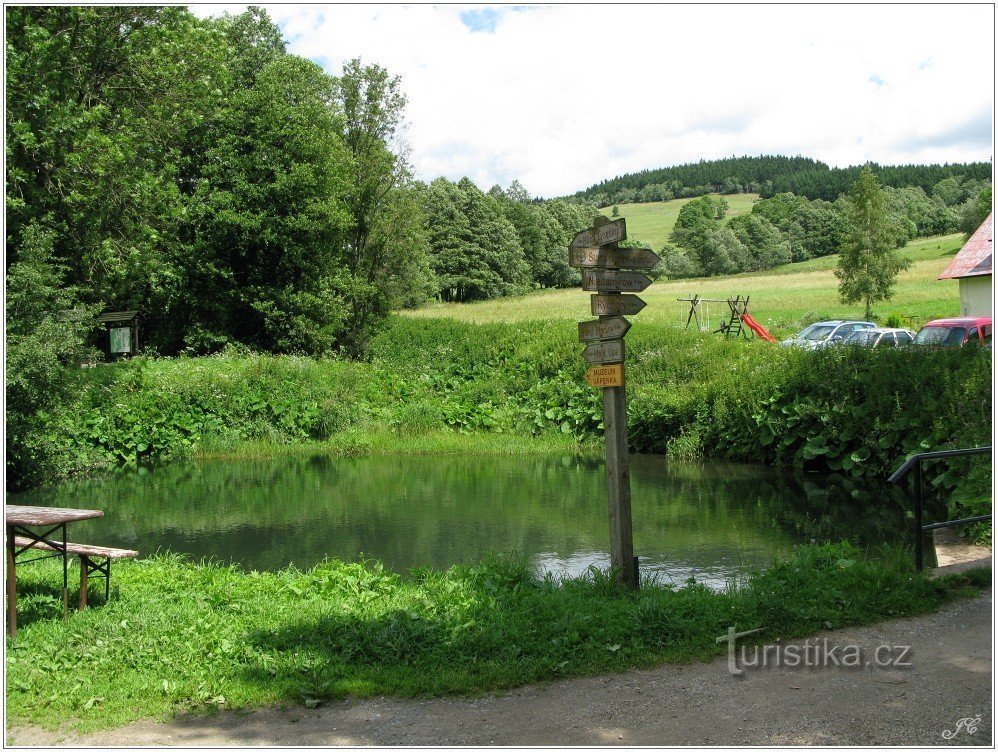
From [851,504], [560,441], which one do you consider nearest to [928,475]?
[851,504]

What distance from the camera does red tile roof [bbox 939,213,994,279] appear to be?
31.0 metres

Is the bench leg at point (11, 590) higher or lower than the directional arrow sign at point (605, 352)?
lower

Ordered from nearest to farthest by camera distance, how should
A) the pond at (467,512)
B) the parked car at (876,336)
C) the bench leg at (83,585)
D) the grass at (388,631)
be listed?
the grass at (388,631)
the bench leg at (83,585)
the pond at (467,512)
the parked car at (876,336)

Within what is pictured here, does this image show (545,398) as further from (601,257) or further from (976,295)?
(601,257)

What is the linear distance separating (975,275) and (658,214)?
279 ft

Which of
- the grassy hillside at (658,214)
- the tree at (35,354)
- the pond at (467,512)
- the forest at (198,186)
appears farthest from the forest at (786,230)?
the tree at (35,354)

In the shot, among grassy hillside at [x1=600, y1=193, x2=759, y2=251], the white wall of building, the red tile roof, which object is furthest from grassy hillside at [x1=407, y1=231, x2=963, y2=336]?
grassy hillside at [x1=600, y1=193, x2=759, y2=251]

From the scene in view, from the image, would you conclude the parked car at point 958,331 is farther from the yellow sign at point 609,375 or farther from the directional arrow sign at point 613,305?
the yellow sign at point 609,375

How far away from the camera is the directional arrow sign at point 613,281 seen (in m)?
8.27

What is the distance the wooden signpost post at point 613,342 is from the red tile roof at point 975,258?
1060 inches

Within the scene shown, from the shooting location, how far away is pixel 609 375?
8.33 m

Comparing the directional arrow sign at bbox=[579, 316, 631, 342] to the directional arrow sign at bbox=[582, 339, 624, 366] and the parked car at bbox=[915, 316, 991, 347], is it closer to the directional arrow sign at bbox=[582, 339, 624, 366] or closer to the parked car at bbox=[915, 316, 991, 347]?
the directional arrow sign at bbox=[582, 339, 624, 366]

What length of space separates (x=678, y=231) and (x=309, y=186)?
70843 millimetres

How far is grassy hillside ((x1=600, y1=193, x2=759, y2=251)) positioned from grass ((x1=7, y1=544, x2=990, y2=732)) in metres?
86.4
